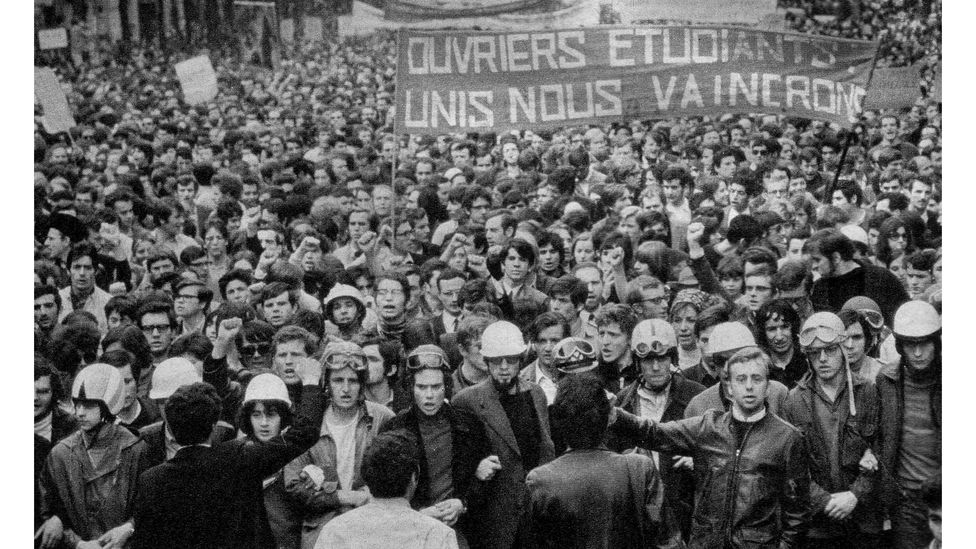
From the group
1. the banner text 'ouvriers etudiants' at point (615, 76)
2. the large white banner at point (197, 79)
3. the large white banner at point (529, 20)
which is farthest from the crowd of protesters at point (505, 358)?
the large white banner at point (197, 79)

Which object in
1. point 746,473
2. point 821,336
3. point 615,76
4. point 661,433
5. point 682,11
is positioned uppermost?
point 682,11

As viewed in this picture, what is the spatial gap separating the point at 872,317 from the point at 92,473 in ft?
9.76

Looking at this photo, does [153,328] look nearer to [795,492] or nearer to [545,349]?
[545,349]

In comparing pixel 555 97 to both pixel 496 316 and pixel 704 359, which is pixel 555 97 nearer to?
pixel 496 316

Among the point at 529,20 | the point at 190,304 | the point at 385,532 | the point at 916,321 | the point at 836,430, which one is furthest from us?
the point at 529,20

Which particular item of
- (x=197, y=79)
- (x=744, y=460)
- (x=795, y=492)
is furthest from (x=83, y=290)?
(x=197, y=79)

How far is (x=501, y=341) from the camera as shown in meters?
4.64

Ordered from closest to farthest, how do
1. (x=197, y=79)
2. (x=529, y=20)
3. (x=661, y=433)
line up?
(x=661, y=433) < (x=529, y=20) < (x=197, y=79)

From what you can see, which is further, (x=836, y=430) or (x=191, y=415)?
(x=836, y=430)

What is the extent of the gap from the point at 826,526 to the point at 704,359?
795 millimetres

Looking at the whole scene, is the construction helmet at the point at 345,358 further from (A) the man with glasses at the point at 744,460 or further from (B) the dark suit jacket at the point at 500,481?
(A) the man with glasses at the point at 744,460

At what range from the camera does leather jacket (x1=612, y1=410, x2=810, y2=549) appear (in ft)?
13.7

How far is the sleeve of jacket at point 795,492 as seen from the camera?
164 inches

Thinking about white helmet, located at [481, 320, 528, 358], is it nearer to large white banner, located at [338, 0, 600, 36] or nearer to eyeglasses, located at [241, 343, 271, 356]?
eyeglasses, located at [241, 343, 271, 356]
